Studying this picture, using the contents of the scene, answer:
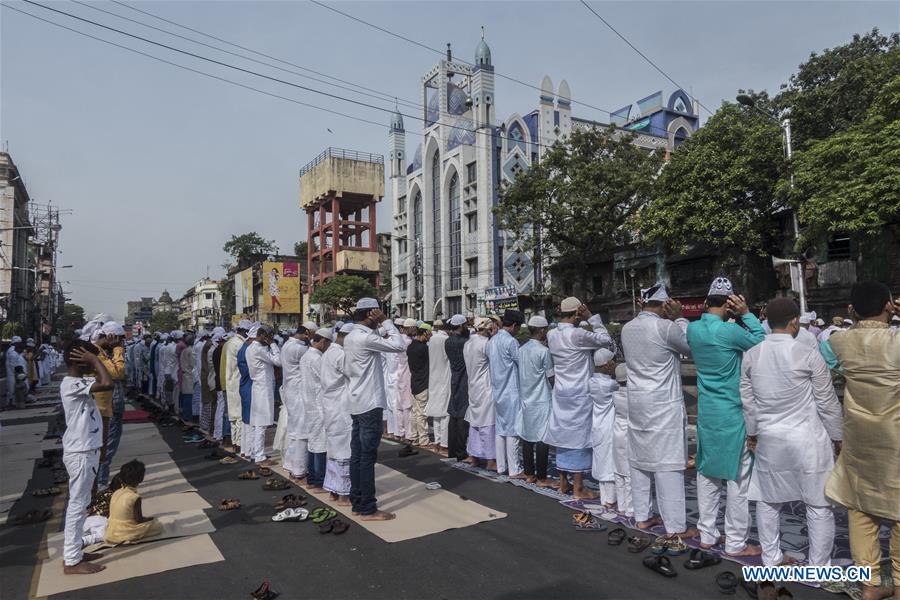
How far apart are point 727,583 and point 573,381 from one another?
7.34 ft

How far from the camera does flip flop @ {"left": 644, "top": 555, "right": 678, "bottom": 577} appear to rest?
378 cm

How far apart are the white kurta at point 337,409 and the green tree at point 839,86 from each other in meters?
20.5

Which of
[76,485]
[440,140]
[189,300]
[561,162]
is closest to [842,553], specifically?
[76,485]

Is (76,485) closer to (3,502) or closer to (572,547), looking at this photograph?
(3,502)

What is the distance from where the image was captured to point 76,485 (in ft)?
13.5

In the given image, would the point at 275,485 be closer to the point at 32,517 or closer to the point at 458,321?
the point at 32,517

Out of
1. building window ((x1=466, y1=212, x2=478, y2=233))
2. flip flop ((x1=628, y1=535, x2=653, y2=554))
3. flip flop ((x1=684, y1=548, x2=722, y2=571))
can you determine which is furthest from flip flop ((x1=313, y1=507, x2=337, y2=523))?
building window ((x1=466, y1=212, x2=478, y2=233))

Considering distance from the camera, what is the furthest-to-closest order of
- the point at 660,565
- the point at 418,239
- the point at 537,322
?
the point at 418,239, the point at 537,322, the point at 660,565

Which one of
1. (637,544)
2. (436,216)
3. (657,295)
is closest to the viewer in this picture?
(637,544)

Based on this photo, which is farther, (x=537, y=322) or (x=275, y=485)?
(x=275, y=485)

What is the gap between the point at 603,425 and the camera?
17.3 ft

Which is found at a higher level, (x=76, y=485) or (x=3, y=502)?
(x=76, y=485)

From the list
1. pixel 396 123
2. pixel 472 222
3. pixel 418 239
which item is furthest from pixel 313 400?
pixel 396 123

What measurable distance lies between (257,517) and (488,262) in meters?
33.3
